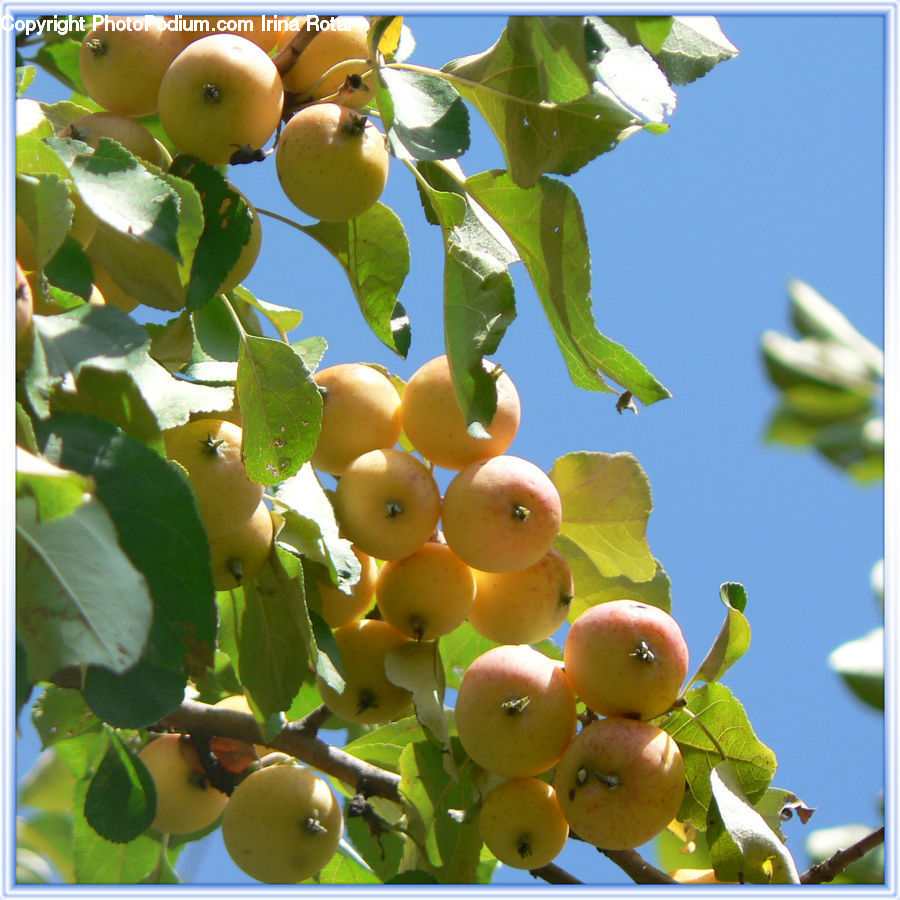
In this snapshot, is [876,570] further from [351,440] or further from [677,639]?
[351,440]

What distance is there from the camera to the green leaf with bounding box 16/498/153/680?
0.85m

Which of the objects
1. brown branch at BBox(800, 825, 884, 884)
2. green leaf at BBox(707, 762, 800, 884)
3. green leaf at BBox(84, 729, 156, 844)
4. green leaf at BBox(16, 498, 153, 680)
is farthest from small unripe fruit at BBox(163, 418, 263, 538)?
brown branch at BBox(800, 825, 884, 884)

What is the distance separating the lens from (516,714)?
1.36 meters

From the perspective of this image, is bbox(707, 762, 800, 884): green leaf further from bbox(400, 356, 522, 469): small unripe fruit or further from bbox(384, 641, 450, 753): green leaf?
bbox(400, 356, 522, 469): small unripe fruit

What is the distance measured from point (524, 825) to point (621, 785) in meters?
0.16

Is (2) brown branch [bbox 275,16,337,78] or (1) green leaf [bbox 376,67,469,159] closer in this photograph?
(1) green leaf [bbox 376,67,469,159]

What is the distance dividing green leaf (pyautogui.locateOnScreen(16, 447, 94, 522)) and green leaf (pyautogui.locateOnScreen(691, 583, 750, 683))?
86 cm

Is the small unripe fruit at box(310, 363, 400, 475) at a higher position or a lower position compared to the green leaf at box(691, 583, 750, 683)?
higher

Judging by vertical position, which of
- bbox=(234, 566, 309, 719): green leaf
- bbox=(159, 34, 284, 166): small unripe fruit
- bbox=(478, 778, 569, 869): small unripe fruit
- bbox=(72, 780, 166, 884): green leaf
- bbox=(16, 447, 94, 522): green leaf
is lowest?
bbox=(72, 780, 166, 884): green leaf

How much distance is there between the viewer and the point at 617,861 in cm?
142

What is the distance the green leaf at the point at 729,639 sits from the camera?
1.39m

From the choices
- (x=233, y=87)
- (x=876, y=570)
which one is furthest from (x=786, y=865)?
(x=233, y=87)

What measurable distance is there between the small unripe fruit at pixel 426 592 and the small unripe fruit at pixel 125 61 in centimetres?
68

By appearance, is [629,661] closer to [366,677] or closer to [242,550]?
[366,677]
